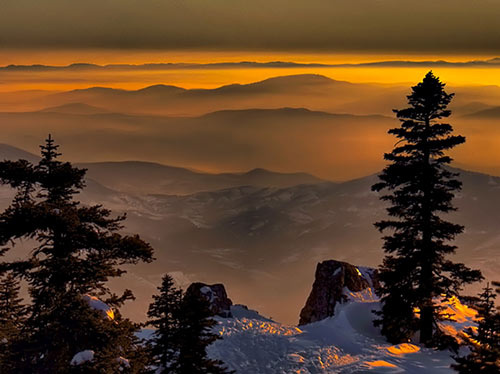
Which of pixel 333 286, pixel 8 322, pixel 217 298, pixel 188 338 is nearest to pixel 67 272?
pixel 188 338

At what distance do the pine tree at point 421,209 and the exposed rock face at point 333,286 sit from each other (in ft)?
25.4

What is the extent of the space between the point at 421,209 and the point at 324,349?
348 inches

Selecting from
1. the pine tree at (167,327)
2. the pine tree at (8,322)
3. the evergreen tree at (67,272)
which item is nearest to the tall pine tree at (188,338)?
the pine tree at (167,327)

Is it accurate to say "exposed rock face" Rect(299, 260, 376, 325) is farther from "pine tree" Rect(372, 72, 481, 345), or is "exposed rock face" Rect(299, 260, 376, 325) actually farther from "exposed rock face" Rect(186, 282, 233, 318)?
"pine tree" Rect(372, 72, 481, 345)

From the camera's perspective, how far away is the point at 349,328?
112ft

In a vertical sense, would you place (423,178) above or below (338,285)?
above

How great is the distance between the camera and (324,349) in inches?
1212

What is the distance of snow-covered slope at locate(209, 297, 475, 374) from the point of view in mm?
28297

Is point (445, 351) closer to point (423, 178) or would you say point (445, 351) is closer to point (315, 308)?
point (423, 178)

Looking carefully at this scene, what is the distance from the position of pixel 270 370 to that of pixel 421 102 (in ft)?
51.5

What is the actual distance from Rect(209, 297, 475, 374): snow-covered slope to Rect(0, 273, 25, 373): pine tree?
10.2 m

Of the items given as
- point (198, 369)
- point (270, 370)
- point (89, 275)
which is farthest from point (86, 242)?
point (270, 370)

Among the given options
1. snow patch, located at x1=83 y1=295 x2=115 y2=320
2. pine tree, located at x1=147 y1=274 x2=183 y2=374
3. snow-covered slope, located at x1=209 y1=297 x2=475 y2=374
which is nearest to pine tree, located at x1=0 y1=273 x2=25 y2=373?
snow patch, located at x1=83 y1=295 x2=115 y2=320

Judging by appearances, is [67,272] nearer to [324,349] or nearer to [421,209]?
[324,349]
